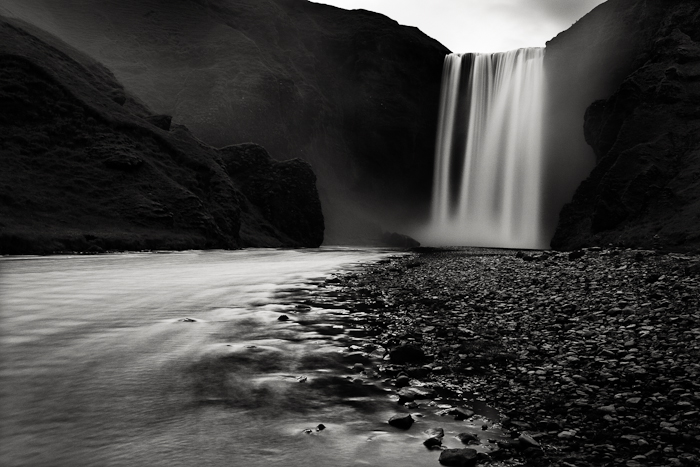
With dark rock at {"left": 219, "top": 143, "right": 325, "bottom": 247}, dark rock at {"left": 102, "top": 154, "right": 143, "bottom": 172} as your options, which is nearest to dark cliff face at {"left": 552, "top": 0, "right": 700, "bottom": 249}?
dark rock at {"left": 219, "top": 143, "right": 325, "bottom": 247}

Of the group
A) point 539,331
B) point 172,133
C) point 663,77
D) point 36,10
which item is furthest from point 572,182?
point 36,10

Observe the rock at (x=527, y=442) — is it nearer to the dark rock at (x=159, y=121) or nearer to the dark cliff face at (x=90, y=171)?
the dark cliff face at (x=90, y=171)

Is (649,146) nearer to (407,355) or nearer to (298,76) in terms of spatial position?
(407,355)

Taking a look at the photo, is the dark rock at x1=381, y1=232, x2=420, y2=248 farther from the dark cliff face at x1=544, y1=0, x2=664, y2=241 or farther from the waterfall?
the dark cliff face at x1=544, y1=0, x2=664, y2=241

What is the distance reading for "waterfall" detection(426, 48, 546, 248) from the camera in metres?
93.3

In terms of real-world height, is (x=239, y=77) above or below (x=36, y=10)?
below

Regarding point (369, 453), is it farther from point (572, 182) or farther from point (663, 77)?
point (572, 182)

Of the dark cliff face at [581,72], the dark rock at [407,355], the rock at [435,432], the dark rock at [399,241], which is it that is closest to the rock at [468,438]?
the rock at [435,432]

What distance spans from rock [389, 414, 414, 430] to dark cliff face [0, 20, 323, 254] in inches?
1719

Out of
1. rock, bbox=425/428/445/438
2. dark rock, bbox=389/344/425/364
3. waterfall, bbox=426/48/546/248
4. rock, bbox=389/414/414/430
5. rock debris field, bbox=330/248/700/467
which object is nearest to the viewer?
rock debris field, bbox=330/248/700/467

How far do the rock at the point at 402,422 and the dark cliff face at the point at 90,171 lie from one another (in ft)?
143

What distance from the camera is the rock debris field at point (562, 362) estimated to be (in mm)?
6449

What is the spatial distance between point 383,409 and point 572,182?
8833cm

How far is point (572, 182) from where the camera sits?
87.4 metres
